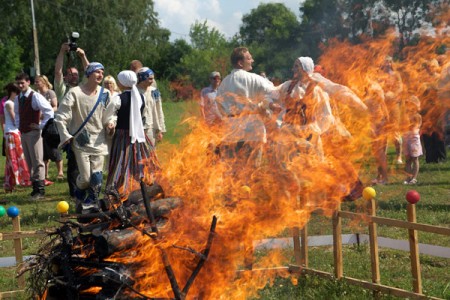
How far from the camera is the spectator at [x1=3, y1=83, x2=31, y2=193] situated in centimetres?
1366

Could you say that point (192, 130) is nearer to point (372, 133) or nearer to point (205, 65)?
point (372, 133)

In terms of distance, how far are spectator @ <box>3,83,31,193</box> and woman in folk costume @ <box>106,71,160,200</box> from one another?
4.40m

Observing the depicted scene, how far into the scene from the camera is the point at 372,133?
25.1 feet

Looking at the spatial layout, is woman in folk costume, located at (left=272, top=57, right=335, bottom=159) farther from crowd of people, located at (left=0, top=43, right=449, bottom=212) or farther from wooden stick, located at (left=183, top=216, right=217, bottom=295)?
wooden stick, located at (left=183, top=216, right=217, bottom=295)

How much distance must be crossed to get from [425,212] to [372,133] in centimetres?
274

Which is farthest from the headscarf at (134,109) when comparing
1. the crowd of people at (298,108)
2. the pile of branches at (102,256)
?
the pile of branches at (102,256)

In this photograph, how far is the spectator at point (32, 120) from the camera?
1303 cm

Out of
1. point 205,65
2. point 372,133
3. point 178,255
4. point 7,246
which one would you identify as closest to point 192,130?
point 178,255

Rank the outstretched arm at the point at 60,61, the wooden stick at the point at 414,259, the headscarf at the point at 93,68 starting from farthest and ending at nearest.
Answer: the outstretched arm at the point at 60,61
the headscarf at the point at 93,68
the wooden stick at the point at 414,259

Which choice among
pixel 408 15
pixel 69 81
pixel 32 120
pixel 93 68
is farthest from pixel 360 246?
pixel 32 120

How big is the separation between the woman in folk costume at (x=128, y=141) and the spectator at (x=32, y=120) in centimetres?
346

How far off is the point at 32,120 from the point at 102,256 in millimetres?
8652

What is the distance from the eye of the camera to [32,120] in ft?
43.3

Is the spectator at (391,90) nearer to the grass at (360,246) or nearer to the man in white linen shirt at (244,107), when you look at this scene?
the grass at (360,246)
